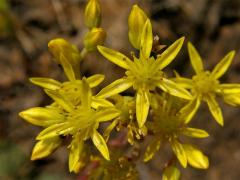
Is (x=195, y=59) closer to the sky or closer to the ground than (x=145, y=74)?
closer to the ground

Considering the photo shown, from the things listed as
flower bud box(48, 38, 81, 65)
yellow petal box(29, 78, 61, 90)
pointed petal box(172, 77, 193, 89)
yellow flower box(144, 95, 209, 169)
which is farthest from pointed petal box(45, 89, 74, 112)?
A: pointed petal box(172, 77, 193, 89)

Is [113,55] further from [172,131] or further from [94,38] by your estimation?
[172,131]

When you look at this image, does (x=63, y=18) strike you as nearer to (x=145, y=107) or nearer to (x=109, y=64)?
(x=109, y=64)

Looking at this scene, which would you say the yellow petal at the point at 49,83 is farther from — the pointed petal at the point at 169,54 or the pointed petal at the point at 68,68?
the pointed petal at the point at 169,54

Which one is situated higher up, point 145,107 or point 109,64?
point 145,107

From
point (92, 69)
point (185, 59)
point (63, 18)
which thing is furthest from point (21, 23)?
point (185, 59)

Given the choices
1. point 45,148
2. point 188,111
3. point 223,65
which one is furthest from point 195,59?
point 45,148
